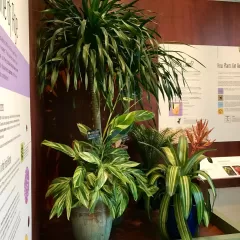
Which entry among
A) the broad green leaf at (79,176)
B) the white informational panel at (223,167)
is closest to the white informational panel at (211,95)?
the white informational panel at (223,167)

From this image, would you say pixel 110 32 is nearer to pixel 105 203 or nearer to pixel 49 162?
pixel 105 203

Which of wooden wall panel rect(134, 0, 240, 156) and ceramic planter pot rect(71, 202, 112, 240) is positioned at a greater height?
wooden wall panel rect(134, 0, 240, 156)

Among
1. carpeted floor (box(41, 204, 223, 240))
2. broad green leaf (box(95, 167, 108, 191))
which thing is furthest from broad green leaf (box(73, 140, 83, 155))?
carpeted floor (box(41, 204, 223, 240))

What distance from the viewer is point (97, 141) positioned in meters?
1.56

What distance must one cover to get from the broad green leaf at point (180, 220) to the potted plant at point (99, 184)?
0.15 m

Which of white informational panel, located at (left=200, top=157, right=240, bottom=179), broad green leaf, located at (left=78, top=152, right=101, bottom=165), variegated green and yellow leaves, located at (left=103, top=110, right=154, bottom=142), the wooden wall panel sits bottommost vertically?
white informational panel, located at (left=200, top=157, right=240, bottom=179)

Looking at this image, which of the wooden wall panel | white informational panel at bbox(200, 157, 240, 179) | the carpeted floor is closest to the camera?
the carpeted floor

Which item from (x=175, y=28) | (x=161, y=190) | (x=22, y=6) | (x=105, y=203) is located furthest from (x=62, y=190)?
(x=175, y=28)

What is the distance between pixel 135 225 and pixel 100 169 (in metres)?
0.79

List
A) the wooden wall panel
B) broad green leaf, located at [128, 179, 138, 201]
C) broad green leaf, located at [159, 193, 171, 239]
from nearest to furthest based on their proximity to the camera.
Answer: broad green leaf, located at [128, 179, 138, 201], broad green leaf, located at [159, 193, 171, 239], the wooden wall panel

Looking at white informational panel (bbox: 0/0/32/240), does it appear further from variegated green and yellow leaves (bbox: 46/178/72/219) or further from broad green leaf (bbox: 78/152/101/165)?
broad green leaf (bbox: 78/152/101/165)

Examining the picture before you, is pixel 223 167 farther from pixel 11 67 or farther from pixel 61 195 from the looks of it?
pixel 11 67

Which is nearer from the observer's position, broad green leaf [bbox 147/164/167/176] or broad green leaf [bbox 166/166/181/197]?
broad green leaf [bbox 166/166/181/197]

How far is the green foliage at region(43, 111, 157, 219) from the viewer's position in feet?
4.44
